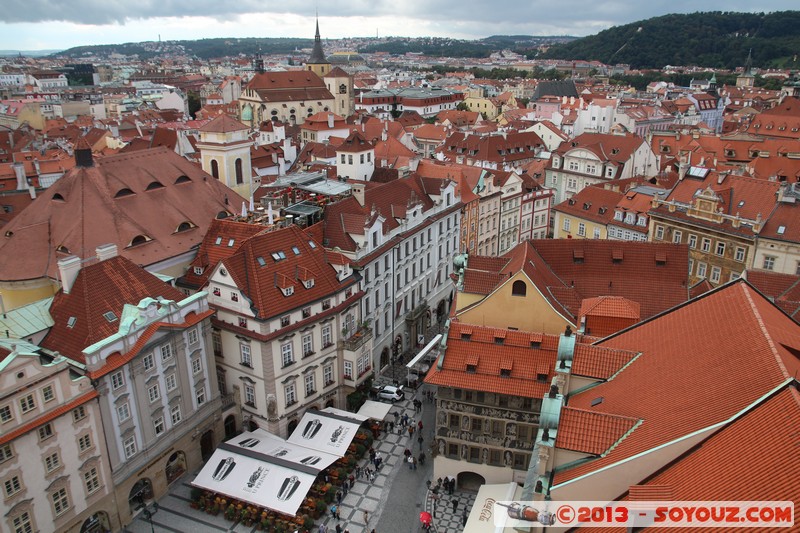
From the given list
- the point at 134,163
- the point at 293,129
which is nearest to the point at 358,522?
the point at 134,163

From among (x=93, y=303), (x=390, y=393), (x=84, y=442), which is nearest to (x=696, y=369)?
(x=84, y=442)

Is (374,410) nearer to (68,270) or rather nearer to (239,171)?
(68,270)

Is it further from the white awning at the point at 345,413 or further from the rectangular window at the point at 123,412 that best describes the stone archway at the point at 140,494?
the white awning at the point at 345,413

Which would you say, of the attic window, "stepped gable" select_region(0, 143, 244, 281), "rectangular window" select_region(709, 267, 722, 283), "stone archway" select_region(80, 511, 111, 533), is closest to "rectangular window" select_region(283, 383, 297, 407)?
"stone archway" select_region(80, 511, 111, 533)

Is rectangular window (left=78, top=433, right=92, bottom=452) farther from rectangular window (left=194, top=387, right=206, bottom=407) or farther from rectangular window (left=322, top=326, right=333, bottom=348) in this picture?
rectangular window (left=322, top=326, right=333, bottom=348)

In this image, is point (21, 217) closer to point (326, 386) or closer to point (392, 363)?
point (326, 386)

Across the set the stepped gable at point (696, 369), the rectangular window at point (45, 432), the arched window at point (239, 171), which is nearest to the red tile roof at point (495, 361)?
the stepped gable at point (696, 369)
